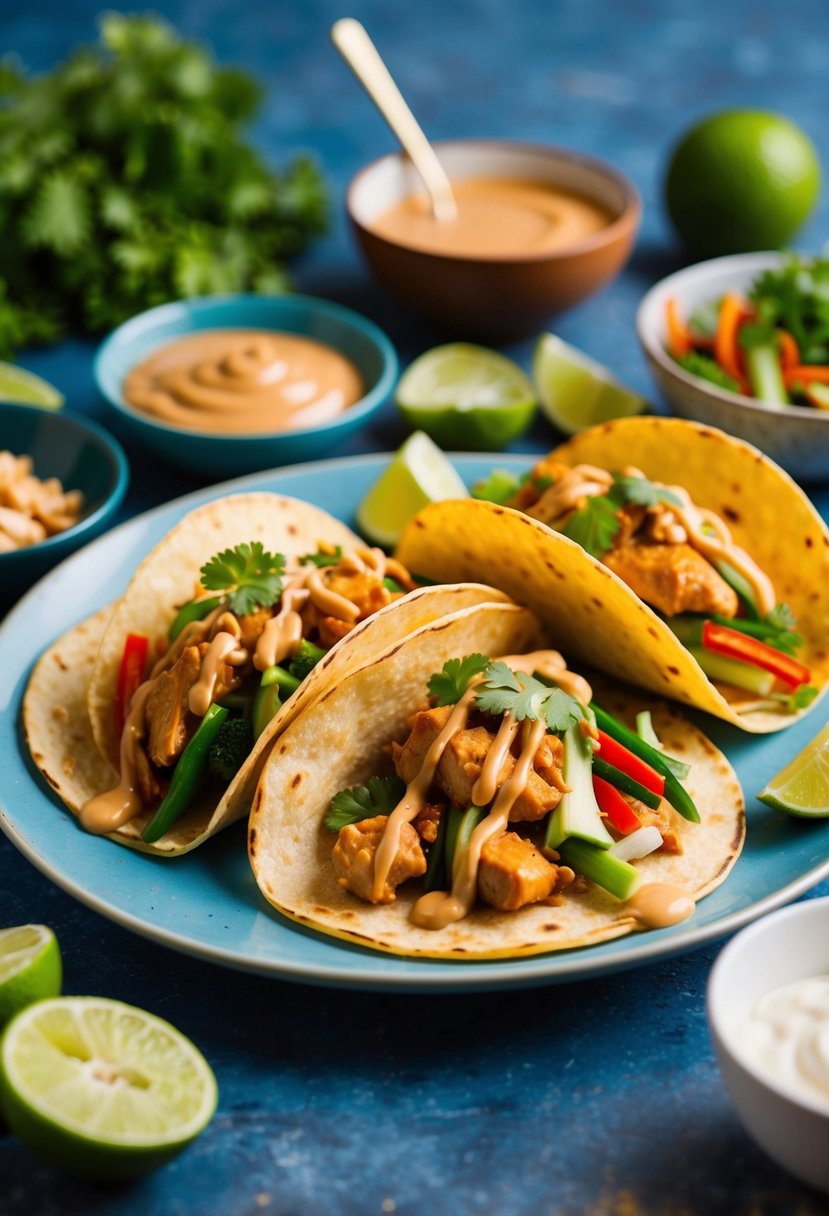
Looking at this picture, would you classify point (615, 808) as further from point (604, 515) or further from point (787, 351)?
point (787, 351)

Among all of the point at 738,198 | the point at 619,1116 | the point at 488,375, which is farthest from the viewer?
the point at 738,198

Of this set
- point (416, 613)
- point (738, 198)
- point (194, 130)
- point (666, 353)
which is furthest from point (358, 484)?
point (738, 198)

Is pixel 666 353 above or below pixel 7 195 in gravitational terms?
below

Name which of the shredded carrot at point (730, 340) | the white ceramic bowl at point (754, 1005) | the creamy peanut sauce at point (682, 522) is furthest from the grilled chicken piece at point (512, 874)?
the shredded carrot at point (730, 340)

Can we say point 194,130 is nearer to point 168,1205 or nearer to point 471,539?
point 471,539

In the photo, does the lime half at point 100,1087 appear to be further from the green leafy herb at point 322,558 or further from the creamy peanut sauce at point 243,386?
the creamy peanut sauce at point 243,386

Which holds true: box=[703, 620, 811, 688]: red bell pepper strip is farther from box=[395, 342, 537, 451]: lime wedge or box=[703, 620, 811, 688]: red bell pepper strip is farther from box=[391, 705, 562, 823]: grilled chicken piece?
box=[395, 342, 537, 451]: lime wedge

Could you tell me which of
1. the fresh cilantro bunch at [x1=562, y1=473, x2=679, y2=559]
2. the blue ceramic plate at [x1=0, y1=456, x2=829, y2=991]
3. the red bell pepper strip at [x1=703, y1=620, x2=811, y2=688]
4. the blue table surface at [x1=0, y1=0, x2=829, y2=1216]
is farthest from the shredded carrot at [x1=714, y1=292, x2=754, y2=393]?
the blue table surface at [x1=0, y1=0, x2=829, y2=1216]
